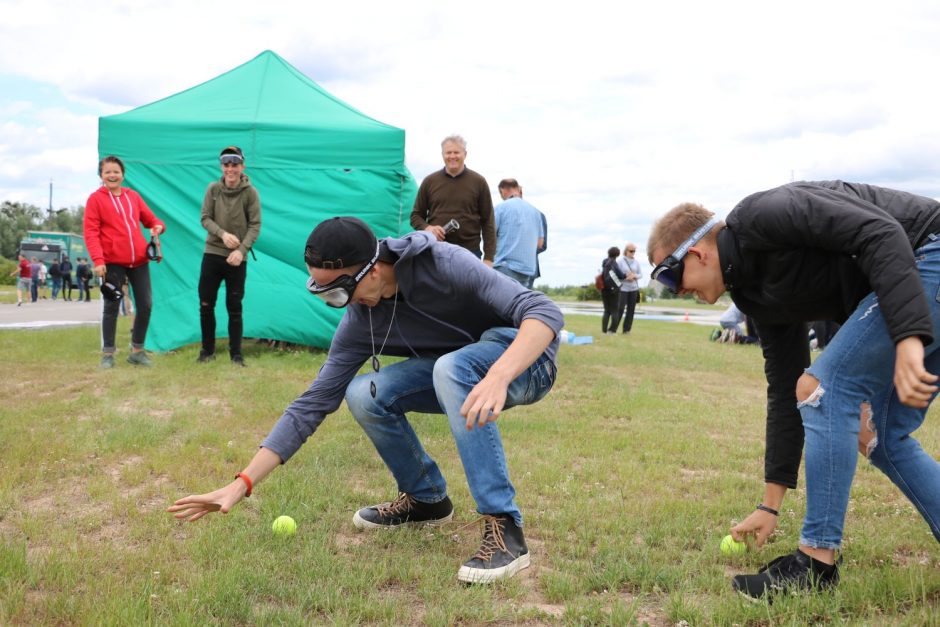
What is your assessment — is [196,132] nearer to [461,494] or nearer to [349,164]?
[349,164]

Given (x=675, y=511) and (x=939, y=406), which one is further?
(x=939, y=406)

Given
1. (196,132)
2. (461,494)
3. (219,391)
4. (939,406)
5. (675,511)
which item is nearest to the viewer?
(675,511)

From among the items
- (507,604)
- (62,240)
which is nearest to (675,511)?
(507,604)

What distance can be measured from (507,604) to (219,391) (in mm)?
4619

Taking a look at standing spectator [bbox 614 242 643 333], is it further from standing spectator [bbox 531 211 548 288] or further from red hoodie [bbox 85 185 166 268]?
red hoodie [bbox 85 185 166 268]

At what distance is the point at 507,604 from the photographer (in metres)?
2.67

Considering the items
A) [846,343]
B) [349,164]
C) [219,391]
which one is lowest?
[219,391]

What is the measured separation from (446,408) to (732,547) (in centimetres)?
125

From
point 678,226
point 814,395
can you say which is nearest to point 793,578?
point 814,395

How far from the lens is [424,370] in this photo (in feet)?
11.1

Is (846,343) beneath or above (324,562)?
above

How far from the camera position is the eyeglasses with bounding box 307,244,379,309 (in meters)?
2.94

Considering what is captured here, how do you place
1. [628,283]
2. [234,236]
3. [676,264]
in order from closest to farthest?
[676,264] < [234,236] < [628,283]

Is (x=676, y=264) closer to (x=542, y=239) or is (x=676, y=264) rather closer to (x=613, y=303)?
(x=542, y=239)
